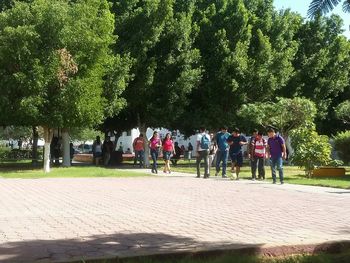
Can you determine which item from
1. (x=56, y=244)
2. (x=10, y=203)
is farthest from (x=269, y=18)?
(x=56, y=244)

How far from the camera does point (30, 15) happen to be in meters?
21.4

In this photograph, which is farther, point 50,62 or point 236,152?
point 50,62

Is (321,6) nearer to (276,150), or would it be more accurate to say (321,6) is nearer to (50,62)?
(276,150)

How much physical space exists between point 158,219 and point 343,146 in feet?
53.3

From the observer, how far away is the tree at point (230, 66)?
28812mm

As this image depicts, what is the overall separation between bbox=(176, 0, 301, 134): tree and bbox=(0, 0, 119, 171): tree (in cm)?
814

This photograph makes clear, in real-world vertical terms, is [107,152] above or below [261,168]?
above

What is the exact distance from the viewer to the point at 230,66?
93.6 ft

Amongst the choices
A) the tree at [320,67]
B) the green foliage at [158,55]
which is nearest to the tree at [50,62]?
the green foliage at [158,55]

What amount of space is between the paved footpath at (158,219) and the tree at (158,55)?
42.8 ft

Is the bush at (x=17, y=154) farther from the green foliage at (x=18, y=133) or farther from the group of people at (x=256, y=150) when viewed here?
the group of people at (x=256, y=150)

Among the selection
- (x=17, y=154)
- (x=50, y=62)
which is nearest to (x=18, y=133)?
(x=17, y=154)

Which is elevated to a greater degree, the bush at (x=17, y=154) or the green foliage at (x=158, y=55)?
the green foliage at (x=158, y=55)

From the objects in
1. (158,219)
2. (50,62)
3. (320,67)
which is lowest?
(158,219)
